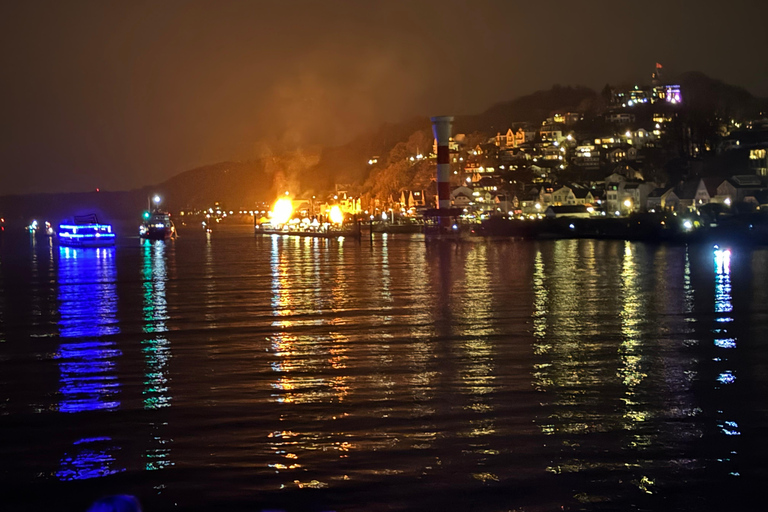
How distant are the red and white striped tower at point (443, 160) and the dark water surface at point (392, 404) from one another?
203 feet

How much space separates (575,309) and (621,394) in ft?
30.3

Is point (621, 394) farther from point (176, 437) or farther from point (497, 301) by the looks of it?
point (497, 301)

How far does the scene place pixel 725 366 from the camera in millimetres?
11000

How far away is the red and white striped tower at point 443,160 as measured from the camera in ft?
267

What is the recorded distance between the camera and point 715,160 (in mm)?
95250

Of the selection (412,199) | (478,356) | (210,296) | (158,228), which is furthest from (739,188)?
(478,356)

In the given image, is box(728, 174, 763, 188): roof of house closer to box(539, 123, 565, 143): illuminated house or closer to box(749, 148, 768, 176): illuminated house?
box(749, 148, 768, 176): illuminated house

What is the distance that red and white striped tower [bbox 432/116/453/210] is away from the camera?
81438 mm

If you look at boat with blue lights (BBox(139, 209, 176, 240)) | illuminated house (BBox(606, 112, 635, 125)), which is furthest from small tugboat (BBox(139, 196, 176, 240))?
illuminated house (BBox(606, 112, 635, 125))

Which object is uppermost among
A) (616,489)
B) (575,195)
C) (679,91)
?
(679,91)

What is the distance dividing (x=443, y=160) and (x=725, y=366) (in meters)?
71.6

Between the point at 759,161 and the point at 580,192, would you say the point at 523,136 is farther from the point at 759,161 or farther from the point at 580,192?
the point at 759,161

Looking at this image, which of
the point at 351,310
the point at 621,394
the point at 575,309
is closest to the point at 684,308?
the point at 575,309

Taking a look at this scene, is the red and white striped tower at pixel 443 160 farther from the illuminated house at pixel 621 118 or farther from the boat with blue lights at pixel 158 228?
the illuminated house at pixel 621 118
